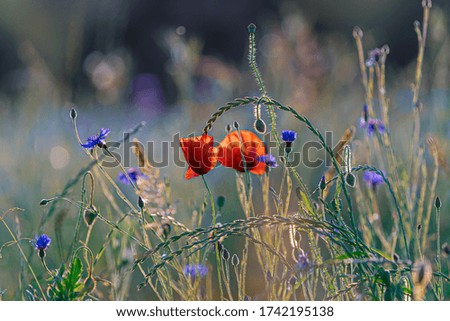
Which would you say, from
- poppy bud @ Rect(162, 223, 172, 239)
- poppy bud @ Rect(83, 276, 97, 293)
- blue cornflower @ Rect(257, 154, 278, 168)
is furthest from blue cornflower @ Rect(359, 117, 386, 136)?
poppy bud @ Rect(83, 276, 97, 293)

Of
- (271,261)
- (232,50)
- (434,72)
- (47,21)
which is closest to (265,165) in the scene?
(271,261)

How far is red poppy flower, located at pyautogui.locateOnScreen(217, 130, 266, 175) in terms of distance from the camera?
46.0 inches

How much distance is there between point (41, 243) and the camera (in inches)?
42.2

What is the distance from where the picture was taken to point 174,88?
5.70 m

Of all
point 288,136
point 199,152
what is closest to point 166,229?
point 199,152

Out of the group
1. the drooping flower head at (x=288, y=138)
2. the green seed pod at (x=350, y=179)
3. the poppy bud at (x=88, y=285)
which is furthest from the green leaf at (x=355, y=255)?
the poppy bud at (x=88, y=285)

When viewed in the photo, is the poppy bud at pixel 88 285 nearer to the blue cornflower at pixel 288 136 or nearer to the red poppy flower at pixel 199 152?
the red poppy flower at pixel 199 152

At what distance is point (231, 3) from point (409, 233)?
5253 mm

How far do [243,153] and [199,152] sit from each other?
0.08m

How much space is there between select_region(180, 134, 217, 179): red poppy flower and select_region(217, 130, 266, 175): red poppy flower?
29 mm

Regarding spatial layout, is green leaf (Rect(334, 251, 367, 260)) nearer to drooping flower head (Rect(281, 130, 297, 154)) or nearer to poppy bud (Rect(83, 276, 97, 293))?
drooping flower head (Rect(281, 130, 297, 154))

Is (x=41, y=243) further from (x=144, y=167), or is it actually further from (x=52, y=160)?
(x=52, y=160)

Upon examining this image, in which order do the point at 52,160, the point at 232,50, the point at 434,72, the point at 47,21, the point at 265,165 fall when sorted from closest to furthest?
1. the point at 265,165
2. the point at 434,72
3. the point at 52,160
4. the point at 47,21
5. the point at 232,50

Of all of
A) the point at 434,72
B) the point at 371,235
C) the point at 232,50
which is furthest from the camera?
the point at 232,50
